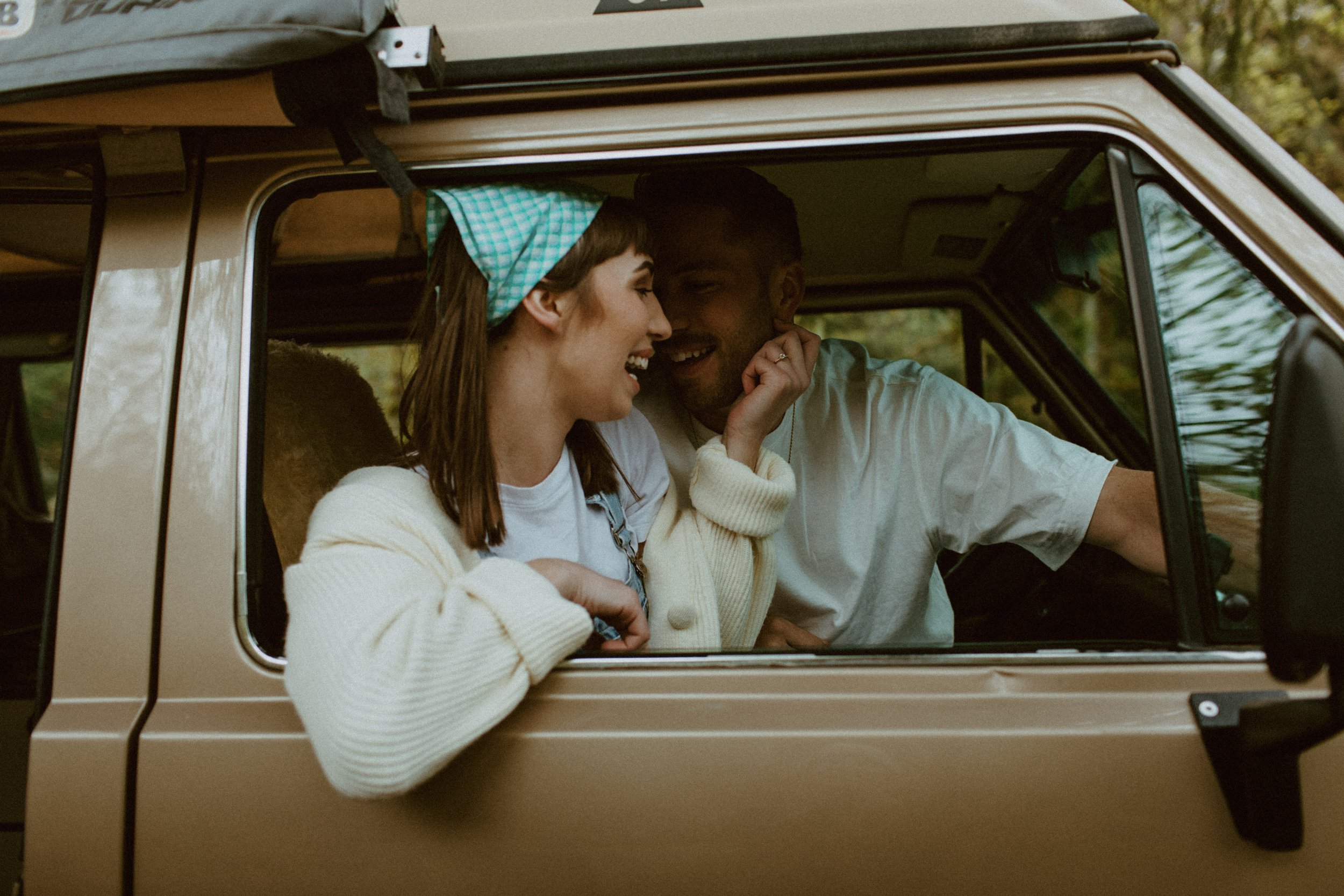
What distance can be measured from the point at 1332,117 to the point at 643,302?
24.7ft

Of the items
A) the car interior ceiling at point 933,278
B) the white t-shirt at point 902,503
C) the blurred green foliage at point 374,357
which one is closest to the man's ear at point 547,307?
the car interior ceiling at point 933,278

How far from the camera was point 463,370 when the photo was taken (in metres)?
1.55

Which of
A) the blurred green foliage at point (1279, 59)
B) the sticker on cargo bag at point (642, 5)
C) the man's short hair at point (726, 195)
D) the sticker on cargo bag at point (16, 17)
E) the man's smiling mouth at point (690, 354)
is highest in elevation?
the blurred green foliage at point (1279, 59)

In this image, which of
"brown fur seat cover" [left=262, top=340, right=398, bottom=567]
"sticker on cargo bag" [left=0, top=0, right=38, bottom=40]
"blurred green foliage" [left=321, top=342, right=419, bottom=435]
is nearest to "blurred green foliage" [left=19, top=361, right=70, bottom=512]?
"blurred green foliage" [left=321, top=342, right=419, bottom=435]

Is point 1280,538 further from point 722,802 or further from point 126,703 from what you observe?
point 126,703

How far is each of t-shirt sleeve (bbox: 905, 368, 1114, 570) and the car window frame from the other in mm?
650

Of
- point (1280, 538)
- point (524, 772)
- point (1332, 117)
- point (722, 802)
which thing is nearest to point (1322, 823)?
point (1280, 538)

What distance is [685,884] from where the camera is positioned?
110 cm

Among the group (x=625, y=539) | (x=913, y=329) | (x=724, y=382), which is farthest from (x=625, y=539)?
(x=913, y=329)

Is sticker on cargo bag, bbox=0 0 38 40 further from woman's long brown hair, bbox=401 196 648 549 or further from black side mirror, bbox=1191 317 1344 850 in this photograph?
black side mirror, bbox=1191 317 1344 850

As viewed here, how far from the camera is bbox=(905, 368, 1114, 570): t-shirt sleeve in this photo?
1838 millimetres

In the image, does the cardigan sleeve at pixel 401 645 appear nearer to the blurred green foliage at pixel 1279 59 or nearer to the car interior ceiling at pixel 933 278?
the car interior ceiling at pixel 933 278

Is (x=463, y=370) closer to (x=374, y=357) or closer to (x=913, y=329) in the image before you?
(x=374, y=357)

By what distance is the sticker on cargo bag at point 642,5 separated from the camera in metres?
1.29
